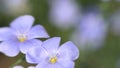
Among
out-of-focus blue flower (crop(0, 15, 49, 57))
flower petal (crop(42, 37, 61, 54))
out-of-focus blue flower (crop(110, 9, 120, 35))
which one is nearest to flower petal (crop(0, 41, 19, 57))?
out-of-focus blue flower (crop(0, 15, 49, 57))

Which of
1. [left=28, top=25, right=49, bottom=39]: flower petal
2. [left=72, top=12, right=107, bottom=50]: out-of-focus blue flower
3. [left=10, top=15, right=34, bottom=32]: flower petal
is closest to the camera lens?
[left=28, top=25, right=49, bottom=39]: flower petal

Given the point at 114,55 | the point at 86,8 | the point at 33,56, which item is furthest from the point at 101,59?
the point at 33,56

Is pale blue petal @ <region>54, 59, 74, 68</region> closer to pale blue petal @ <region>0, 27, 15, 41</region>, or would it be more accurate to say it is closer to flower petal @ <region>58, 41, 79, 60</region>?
flower petal @ <region>58, 41, 79, 60</region>

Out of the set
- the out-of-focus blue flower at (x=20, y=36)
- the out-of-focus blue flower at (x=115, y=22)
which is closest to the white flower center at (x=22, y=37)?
the out-of-focus blue flower at (x=20, y=36)

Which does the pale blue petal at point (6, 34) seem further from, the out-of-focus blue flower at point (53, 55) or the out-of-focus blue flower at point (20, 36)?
the out-of-focus blue flower at point (53, 55)

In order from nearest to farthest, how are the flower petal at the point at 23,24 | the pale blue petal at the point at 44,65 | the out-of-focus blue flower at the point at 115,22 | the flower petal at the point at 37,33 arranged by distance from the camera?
1. the pale blue petal at the point at 44,65
2. the flower petal at the point at 37,33
3. the flower petal at the point at 23,24
4. the out-of-focus blue flower at the point at 115,22
